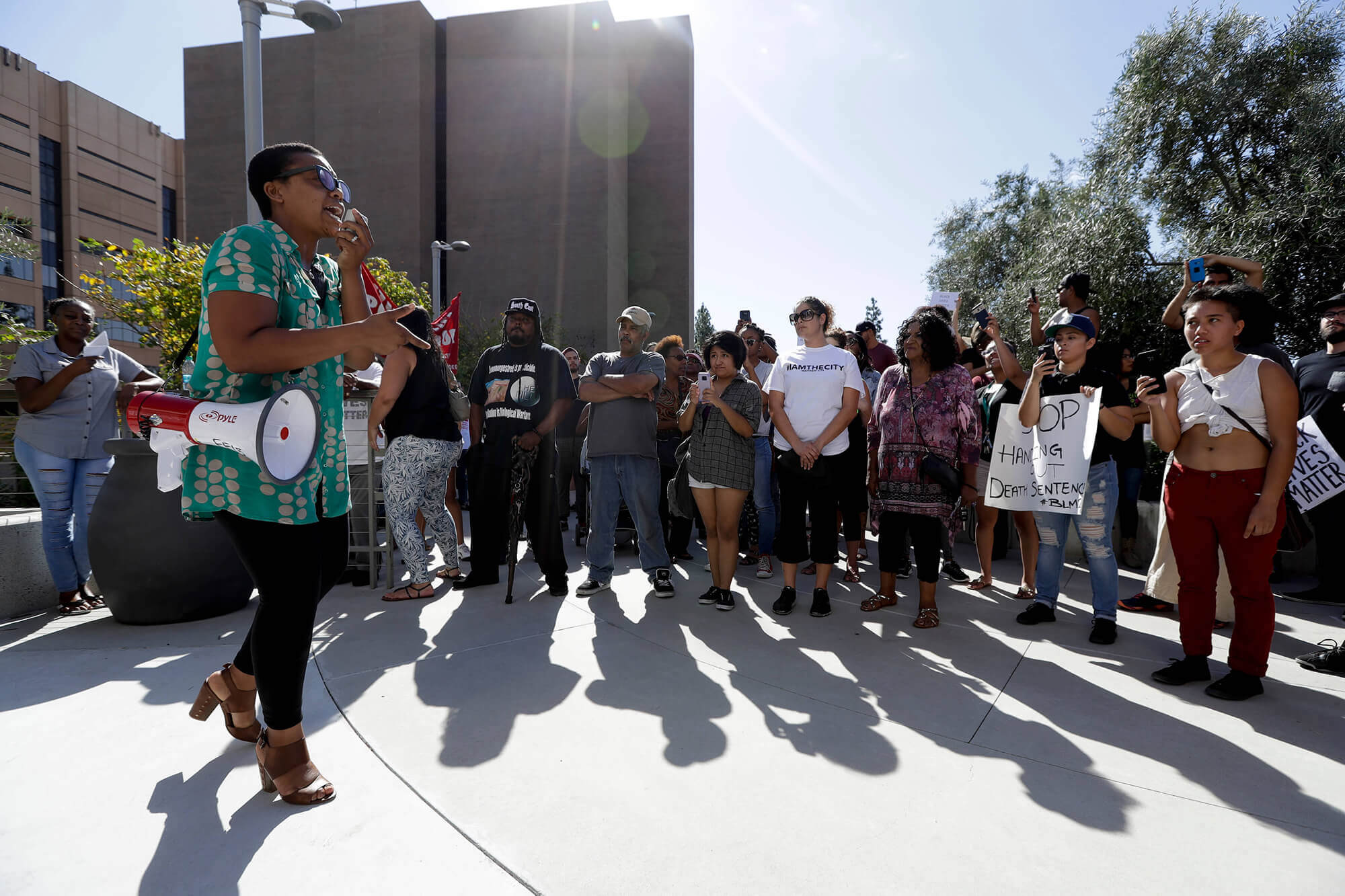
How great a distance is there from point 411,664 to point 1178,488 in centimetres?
395

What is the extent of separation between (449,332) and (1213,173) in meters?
15.7

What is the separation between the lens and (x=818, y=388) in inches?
178

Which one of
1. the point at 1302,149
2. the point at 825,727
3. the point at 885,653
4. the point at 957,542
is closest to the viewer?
the point at 825,727

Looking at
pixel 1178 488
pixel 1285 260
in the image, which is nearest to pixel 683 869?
pixel 1178 488

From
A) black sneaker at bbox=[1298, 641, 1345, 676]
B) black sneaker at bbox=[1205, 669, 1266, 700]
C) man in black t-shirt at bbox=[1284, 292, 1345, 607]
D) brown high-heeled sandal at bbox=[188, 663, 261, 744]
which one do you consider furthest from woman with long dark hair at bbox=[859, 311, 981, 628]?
brown high-heeled sandal at bbox=[188, 663, 261, 744]

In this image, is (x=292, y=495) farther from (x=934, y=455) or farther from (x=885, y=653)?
(x=934, y=455)

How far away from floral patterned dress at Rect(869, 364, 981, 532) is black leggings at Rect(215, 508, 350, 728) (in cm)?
341

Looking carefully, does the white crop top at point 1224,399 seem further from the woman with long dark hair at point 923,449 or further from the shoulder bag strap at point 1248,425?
the woman with long dark hair at point 923,449

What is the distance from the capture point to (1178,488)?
3400mm

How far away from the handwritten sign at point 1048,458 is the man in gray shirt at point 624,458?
7.67ft

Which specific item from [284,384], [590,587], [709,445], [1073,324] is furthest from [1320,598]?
[284,384]

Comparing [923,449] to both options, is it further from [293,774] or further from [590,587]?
[293,774]

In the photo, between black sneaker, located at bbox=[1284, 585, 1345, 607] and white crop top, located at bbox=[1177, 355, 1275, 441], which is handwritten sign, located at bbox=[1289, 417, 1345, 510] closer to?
white crop top, located at bbox=[1177, 355, 1275, 441]

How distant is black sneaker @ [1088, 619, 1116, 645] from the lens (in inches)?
155
